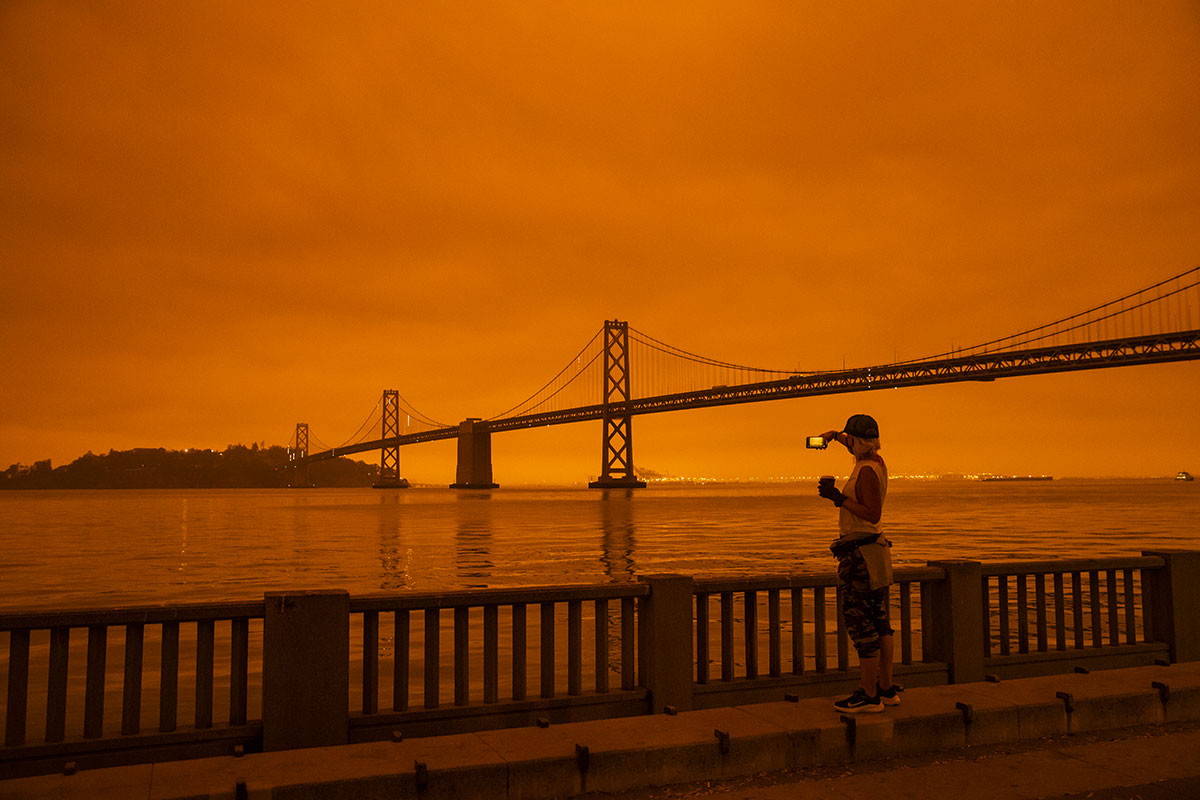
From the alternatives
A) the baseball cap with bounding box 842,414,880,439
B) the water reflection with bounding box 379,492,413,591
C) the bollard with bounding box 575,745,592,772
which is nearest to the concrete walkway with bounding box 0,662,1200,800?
the bollard with bounding box 575,745,592,772

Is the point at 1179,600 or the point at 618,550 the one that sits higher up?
the point at 1179,600

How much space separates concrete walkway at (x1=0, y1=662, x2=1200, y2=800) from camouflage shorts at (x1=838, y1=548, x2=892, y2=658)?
14.5 inches

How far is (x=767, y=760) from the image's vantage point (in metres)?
4.59

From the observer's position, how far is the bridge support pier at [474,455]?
110 meters

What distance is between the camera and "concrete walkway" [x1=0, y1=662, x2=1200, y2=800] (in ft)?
13.3

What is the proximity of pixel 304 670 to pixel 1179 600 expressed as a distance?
5955 mm

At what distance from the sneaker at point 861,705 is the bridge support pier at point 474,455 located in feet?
338

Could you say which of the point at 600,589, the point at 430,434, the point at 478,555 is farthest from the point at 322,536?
the point at 430,434

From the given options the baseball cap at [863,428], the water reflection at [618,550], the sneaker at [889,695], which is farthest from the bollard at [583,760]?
the water reflection at [618,550]

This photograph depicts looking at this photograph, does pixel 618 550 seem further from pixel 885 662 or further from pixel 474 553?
pixel 885 662

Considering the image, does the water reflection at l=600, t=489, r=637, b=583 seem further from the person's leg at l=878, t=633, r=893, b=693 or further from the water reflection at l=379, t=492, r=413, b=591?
the person's leg at l=878, t=633, r=893, b=693

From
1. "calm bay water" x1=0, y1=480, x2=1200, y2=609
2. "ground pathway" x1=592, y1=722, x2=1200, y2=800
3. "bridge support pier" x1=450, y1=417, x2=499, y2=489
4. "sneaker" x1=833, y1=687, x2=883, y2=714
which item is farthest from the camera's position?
"bridge support pier" x1=450, y1=417, x2=499, y2=489

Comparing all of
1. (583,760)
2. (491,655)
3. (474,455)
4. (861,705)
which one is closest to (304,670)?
(491,655)

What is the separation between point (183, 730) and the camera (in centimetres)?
454
